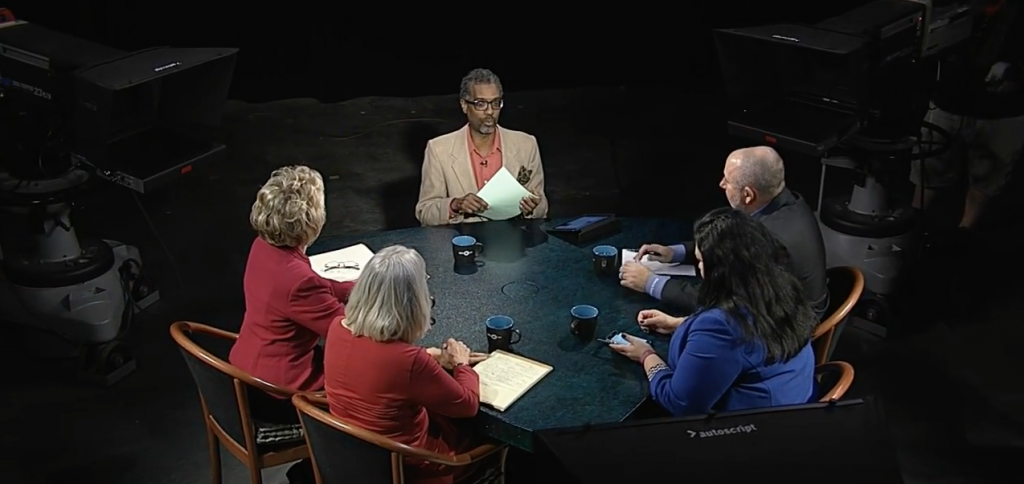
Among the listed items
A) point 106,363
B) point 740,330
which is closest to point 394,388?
point 740,330

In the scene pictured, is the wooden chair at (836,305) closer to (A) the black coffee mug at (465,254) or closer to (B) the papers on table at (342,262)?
(A) the black coffee mug at (465,254)

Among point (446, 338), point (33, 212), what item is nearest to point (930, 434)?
point (446, 338)

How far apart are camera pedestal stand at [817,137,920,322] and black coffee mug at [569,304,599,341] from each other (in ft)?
6.21

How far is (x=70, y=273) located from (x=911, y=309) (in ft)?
11.8

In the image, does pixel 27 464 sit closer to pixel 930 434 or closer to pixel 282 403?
pixel 282 403

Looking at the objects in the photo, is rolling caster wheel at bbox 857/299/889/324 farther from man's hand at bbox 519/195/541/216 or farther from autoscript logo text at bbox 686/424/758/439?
autoscript logo text at bbox 686/424/758/439

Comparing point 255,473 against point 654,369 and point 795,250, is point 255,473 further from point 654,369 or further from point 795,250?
point 795,250

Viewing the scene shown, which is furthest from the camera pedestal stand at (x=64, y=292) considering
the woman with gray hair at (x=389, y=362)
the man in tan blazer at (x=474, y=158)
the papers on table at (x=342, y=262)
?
the woman with gray hair at (x=389, y=362)

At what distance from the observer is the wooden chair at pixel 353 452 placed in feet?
8.33

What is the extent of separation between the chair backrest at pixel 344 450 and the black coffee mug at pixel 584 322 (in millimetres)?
702

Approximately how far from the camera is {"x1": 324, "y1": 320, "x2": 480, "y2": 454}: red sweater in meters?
2.55

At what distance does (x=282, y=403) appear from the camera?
308cm

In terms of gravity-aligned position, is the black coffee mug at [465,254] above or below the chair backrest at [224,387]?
above

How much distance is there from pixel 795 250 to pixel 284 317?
5.06 ft
